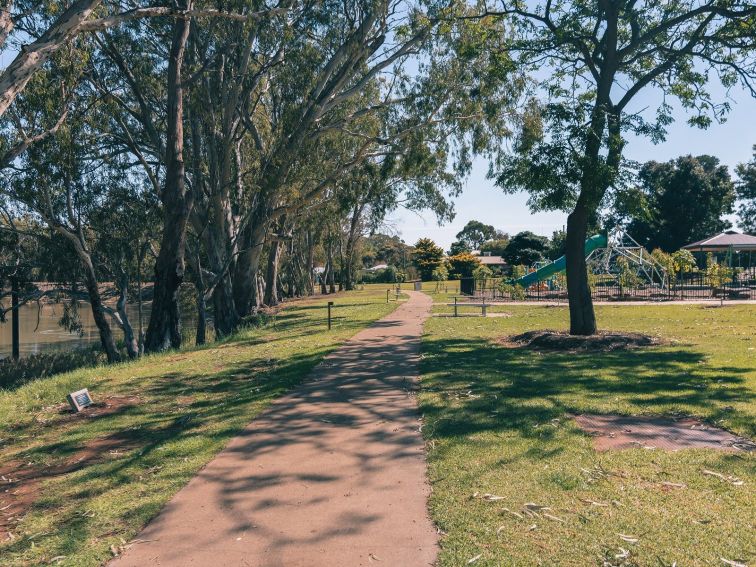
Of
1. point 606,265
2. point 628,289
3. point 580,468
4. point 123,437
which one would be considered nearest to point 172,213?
point 123,437

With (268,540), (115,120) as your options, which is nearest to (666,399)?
(268,540)

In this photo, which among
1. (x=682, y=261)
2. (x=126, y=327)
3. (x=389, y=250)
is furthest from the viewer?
(x=389, y=250)

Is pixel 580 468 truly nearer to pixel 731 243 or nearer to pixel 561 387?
pixel 561 387

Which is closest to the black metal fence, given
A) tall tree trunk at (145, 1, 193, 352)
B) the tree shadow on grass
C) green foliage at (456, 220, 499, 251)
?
tall tree trunk at (145, 1, 193, 352)

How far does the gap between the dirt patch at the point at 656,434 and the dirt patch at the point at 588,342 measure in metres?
5.69

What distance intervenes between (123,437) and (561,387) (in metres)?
5.78

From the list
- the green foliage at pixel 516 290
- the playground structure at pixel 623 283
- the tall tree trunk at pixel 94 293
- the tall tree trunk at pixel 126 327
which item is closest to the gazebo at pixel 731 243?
the playground structure at pixel 623 283

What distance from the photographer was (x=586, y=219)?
13.9 meters

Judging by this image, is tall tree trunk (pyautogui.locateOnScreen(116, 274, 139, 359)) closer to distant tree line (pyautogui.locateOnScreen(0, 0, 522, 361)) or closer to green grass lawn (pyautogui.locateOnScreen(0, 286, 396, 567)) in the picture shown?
distant tree line (pyautogui.locateOnScreen(0, 0, 522, 361))

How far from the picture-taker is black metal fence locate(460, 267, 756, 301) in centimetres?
2714

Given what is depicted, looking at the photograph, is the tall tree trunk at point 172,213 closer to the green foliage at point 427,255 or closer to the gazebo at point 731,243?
the gazebo at point 731,243

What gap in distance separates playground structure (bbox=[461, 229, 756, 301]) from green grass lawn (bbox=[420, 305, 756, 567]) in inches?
681

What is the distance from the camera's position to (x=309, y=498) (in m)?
4.86

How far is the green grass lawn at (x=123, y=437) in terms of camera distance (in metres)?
4.38
